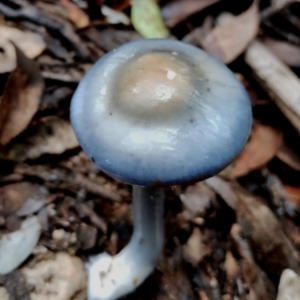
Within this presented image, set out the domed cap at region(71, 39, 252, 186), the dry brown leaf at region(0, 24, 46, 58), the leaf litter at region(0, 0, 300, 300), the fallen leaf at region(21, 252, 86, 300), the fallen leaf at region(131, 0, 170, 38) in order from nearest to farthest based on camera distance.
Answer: the domed cap at region(71, 39, 252, 186)
the fallen leaf at region(21, 252, 86, 300)
the leaf litter at region(0, 0, 300, 300)
the dry brown leaf at region(0, 24, 46, 58)
the fallen leaf at region(131, 0, 170, 38)

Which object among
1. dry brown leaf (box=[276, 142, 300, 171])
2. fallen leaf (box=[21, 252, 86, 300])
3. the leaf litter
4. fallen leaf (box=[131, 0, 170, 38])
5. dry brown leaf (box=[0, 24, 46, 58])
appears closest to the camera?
fallen leaf (box=[21, 252, 86, 300])

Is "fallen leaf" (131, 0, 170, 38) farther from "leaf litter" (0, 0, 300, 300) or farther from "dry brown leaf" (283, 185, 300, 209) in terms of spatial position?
"dry brown leaf" (283, 185, 300, 209)

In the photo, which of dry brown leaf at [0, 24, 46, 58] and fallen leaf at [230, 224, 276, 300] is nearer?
fallen leaf at [230, 224, 276, 300]

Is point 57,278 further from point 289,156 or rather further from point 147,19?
point 147,19

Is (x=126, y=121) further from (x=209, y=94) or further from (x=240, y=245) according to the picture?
(x=240, y=245)

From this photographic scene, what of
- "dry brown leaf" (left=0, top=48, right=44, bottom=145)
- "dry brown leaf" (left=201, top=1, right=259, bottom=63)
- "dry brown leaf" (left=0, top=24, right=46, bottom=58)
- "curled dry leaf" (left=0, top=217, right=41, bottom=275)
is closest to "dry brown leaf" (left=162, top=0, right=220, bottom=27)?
"dry brown leaf" (left=201, top=1, right=259, bottom=63)

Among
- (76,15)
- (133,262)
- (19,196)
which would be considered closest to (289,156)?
(133,262)

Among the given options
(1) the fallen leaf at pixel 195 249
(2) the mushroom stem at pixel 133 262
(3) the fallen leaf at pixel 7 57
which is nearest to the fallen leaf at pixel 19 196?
(2) the mushroom stem at pixel 133 262
